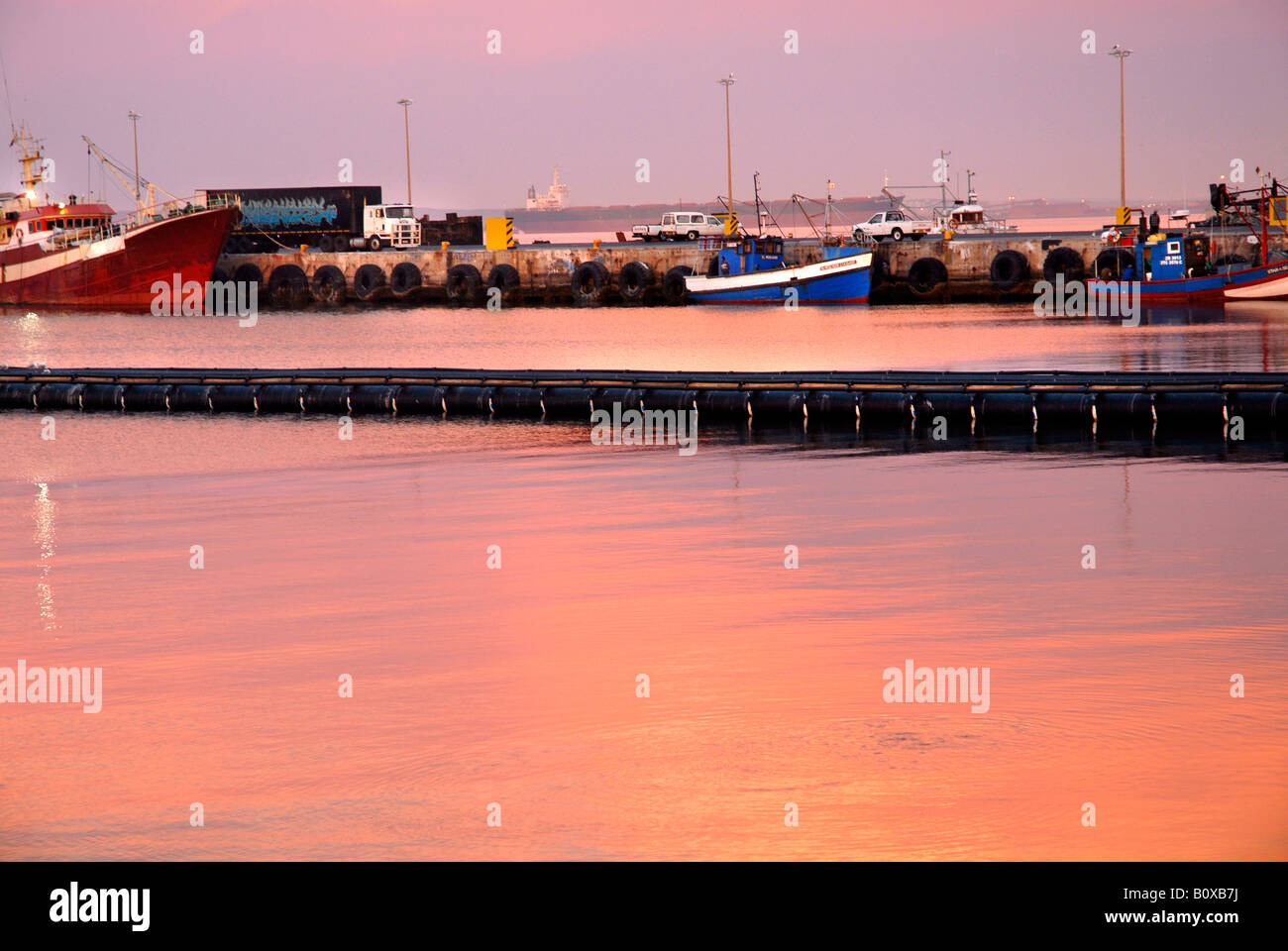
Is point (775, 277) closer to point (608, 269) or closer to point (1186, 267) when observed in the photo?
point (608, 269)

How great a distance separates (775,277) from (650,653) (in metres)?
68.8

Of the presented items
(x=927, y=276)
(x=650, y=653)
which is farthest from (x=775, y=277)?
(x=650, y=653)

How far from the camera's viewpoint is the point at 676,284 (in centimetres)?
8150

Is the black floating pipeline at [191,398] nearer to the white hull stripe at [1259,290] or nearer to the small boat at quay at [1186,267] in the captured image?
the small boat at quay at [1186,267]

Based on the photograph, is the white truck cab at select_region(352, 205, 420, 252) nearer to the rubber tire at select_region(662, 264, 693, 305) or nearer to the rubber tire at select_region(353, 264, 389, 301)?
the rubber tire at select_region(353, 264, 389, 301)

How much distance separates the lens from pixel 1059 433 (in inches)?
1001

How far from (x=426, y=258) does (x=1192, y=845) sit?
8184 cm

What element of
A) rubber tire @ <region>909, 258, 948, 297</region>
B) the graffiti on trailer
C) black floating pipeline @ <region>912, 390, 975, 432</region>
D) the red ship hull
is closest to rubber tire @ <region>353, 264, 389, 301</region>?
the red ship hull

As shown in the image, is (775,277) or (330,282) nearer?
(775,277)

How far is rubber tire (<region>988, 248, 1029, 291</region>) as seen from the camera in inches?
2912

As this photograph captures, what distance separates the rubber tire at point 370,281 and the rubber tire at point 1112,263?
39.5 meters

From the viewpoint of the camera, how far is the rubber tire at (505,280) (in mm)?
85250

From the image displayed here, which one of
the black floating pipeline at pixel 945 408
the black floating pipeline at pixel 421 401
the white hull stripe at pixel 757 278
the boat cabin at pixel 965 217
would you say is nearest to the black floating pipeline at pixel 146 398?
the black floating pipeline at pixel 421 401
